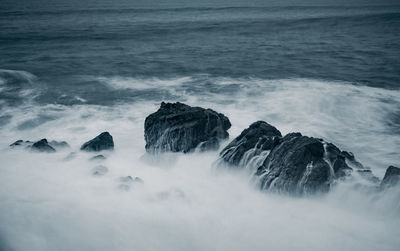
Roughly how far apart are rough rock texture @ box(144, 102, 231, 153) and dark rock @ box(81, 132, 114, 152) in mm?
1330

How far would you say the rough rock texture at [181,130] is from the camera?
36.7ft

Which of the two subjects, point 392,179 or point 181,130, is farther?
point 181,130

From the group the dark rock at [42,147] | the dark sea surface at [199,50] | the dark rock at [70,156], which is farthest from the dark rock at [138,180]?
the dark sea surface at [199,50]

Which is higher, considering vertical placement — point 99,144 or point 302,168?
point 302,168

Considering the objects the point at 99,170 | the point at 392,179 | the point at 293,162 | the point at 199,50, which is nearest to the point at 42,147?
the point at 99,170

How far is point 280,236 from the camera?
8070mm

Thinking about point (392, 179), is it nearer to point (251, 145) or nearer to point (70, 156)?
point (251, 145)

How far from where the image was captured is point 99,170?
1053 cm

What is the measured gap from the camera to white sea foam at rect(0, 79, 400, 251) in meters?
7.94

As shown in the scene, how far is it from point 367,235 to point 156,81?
49.9 ft

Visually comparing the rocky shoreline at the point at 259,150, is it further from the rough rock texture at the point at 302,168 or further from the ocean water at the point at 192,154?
the ocean water at the point at 192,154

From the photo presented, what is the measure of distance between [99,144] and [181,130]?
2.84 m

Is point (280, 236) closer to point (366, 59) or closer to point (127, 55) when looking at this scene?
point (366, 59)

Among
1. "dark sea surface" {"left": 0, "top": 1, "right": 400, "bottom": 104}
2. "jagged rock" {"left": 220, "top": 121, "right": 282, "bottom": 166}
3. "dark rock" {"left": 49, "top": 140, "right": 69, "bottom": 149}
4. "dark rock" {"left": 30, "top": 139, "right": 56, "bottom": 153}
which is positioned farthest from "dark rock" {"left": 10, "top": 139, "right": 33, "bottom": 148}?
"jagged rock" {"left": 220, "top": 121, "right": 282, "bottom": 166}
